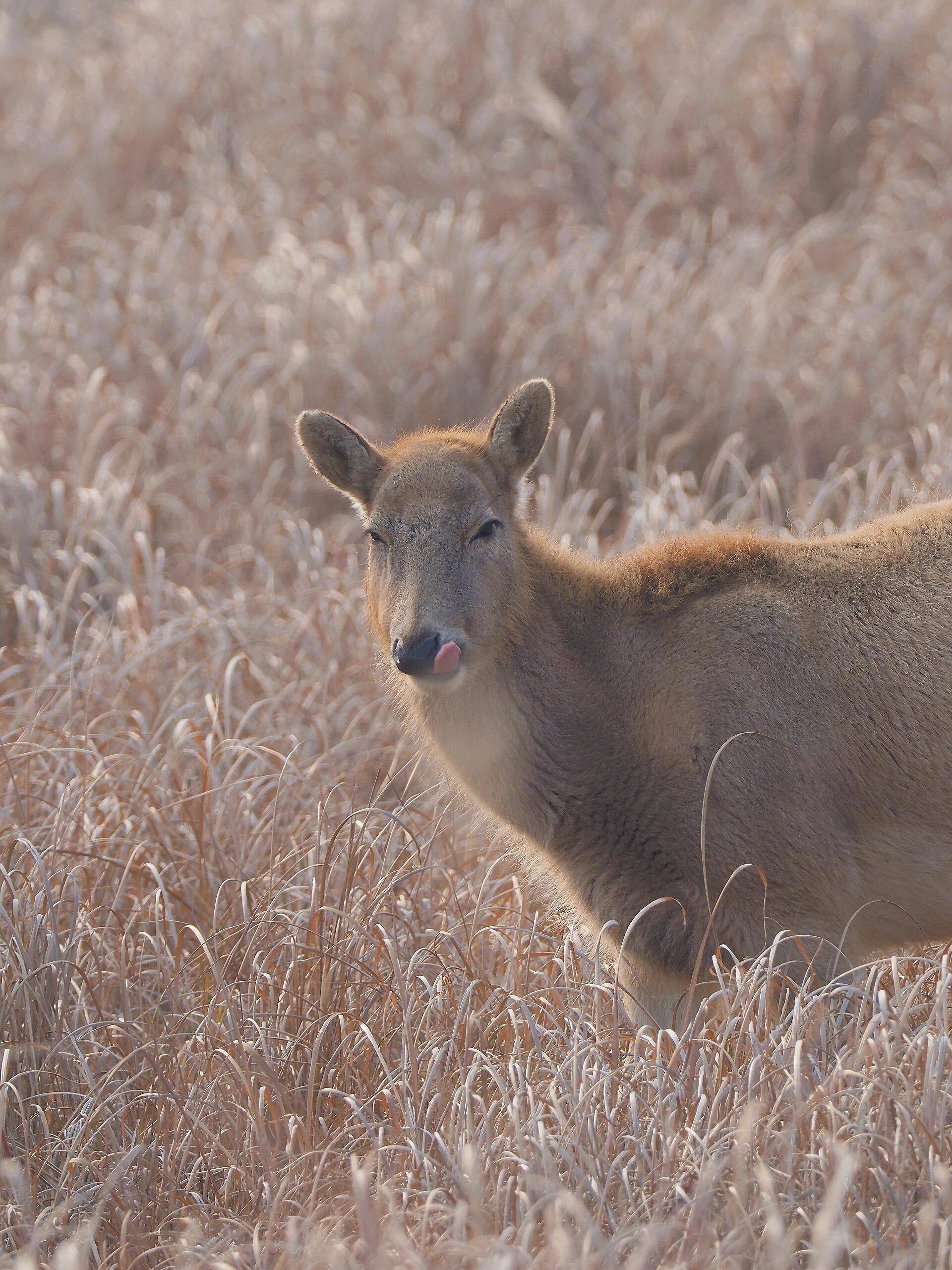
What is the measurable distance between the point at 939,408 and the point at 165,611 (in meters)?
4.44

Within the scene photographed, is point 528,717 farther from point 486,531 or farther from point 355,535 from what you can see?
point 355,535

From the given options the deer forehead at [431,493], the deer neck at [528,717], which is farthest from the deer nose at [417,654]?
the deer forehead at [431,493]

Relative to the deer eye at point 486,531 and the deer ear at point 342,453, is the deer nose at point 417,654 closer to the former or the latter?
the deer eye at point 486,531

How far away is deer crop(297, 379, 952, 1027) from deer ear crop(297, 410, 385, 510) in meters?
0.16

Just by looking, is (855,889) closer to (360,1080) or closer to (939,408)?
(360,1080)

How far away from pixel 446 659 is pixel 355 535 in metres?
3.88

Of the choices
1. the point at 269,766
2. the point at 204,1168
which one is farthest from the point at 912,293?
the point at 204,1168

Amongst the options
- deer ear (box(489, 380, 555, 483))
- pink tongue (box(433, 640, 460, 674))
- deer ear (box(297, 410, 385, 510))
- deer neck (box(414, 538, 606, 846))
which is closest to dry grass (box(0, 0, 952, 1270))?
deer neck (box(414, 538, 606, 846))

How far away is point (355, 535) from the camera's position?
7805 millimetres

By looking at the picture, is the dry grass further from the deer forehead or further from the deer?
the deer forehead

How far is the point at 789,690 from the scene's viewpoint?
13.0 feet

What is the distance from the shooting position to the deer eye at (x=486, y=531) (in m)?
4.36

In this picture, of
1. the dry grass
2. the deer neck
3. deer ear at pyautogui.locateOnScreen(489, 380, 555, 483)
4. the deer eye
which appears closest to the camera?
the dry grass

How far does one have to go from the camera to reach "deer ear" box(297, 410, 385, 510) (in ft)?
15.3
